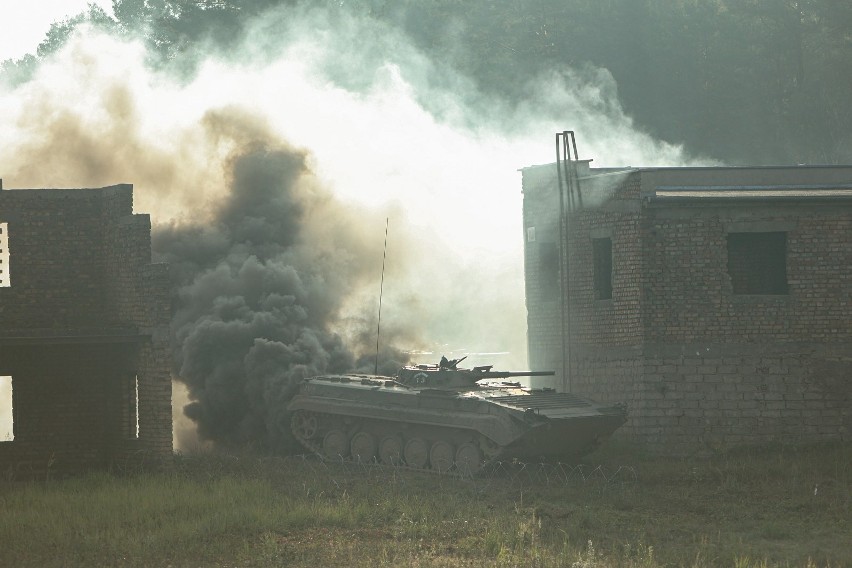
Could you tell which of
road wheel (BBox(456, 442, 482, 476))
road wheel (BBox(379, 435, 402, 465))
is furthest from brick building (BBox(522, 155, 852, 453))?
road wheel (BBox(379, 435, 402, 465))

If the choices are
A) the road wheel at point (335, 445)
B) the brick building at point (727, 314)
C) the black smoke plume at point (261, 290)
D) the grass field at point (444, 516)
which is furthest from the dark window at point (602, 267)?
the black smoke plume at point (261, 290)

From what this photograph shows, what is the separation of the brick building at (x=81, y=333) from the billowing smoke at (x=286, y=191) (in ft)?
13.4

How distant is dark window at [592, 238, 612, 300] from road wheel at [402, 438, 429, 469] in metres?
4.83

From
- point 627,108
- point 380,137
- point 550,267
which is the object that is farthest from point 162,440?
point 627,108

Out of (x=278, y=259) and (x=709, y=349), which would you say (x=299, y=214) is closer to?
(x=278, y=259)

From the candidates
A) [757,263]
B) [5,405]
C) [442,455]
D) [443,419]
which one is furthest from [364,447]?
[5,405]

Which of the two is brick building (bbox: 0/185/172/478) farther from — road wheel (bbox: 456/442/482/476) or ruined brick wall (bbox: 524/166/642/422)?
ruined brick wall (bbox: 524/166/642/422)

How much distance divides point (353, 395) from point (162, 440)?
147 inches

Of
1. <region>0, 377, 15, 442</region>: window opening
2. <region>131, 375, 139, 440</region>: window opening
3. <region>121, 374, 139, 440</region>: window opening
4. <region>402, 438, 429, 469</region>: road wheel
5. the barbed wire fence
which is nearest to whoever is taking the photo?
Answer: the barbed wire fence

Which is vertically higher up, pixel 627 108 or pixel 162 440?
pixel 627 108

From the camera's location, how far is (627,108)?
157ft

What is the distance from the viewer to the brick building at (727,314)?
23.5 m

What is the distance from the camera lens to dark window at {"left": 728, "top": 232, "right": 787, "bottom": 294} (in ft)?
79.3

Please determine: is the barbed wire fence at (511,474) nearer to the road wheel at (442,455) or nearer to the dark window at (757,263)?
the road wheel at (442,455)
